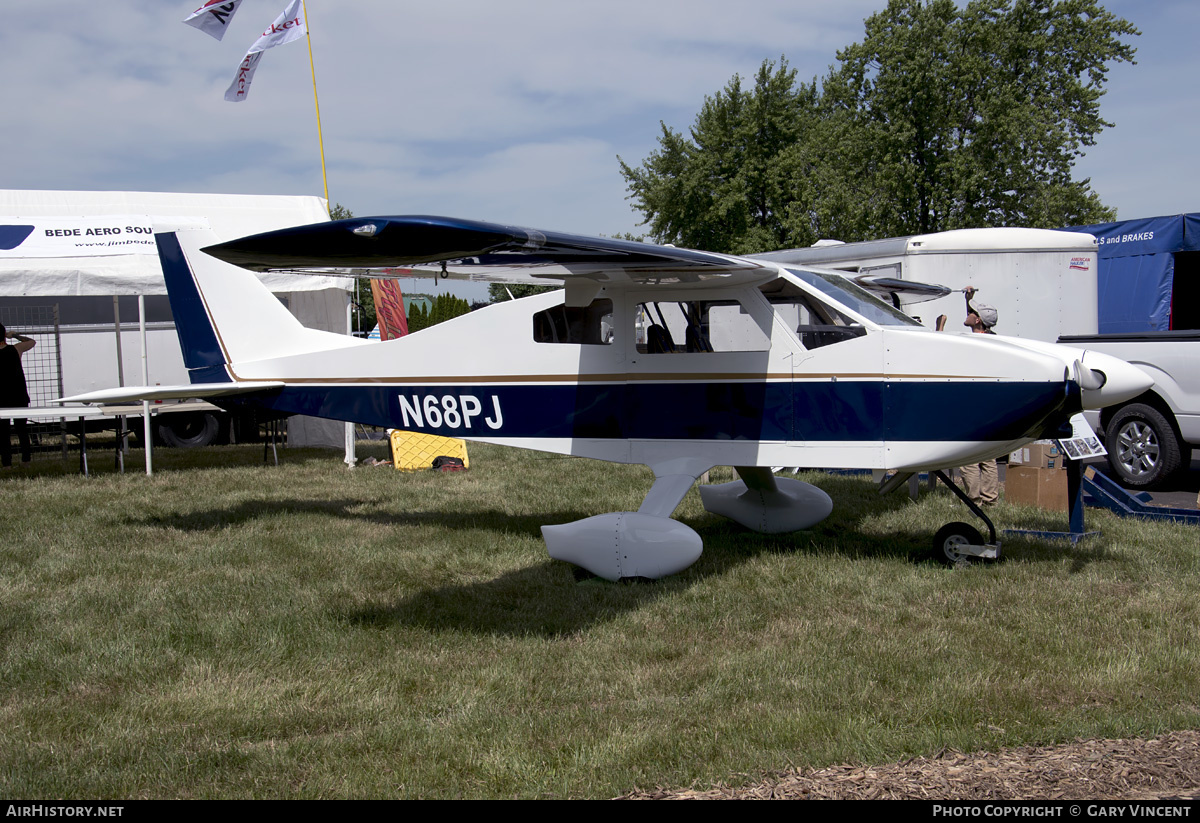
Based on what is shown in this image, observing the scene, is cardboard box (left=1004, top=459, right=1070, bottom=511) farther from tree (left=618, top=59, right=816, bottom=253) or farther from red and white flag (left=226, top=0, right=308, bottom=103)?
tree (left=618, top=59, right=816, bottom=253)

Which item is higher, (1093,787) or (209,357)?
(209,357)

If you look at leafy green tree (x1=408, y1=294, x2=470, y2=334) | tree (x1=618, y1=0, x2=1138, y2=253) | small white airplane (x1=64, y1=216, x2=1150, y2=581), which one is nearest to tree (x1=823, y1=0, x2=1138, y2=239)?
tree (x1=618, y1=0, x2=1138, y2=253)

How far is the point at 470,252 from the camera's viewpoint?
4336 millimetres

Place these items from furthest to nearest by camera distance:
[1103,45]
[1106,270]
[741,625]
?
[1103,45], [1106,270], [741,625]

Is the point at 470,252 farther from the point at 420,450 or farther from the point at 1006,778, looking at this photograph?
the point at 420,450

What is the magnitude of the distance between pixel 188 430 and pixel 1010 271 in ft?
42.9

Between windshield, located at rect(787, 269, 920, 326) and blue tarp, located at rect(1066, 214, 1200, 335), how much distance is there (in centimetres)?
1099

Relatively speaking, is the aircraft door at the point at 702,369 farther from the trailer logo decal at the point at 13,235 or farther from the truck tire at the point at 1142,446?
the trailer logo decal at the point at 13,235

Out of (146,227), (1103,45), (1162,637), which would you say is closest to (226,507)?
(146,227)

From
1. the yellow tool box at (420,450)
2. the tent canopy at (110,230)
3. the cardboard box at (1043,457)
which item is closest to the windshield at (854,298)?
the cardboard box at (1043,457)

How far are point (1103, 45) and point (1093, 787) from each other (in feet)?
99.7

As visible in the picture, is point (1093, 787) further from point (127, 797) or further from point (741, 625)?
point (127, 797)

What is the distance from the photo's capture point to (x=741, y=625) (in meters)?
4.86

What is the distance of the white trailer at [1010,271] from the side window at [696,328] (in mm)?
5424
